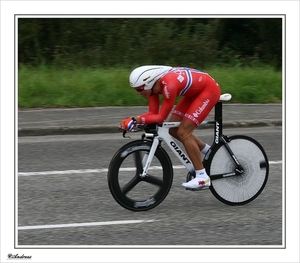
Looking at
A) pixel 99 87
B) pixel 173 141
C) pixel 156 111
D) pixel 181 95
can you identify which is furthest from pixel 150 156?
pixel 99 87

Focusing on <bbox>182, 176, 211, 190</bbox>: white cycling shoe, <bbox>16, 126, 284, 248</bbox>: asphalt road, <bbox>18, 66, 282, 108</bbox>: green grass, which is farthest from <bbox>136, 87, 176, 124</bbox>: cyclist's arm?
<bbox>18, 66, 282, 108</bbox>: green grass

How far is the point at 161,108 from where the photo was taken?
7.02 metres

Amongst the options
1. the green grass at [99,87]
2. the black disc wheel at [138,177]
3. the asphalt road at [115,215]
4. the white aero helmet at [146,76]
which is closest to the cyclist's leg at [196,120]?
the black disc wheel at [138,177]

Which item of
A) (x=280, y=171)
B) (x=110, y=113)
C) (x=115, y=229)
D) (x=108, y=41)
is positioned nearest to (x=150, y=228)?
(x=115, y=229)

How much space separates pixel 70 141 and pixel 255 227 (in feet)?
17.4

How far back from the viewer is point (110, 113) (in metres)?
13.4

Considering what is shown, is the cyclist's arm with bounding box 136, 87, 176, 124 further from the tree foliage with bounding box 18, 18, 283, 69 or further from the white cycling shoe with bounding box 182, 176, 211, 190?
the tree foliage with bounding box 18, 18, 283, 69

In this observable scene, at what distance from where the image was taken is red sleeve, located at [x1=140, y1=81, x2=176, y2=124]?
6.86 m

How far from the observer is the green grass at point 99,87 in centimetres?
1423

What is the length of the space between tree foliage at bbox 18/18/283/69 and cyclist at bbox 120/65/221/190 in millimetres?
11201

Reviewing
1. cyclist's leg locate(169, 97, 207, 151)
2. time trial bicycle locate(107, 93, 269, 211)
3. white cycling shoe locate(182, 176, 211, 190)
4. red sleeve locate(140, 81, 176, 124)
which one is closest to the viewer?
red sleeve locate(140, 81, 176, 124)

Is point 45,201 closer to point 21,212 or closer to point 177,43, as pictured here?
point 21,212

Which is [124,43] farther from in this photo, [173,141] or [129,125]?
[129,125]

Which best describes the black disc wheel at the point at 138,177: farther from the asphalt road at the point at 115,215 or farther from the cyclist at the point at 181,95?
the cyclist at the point at 181,95
